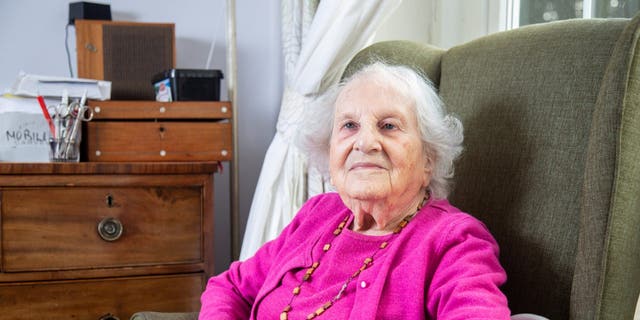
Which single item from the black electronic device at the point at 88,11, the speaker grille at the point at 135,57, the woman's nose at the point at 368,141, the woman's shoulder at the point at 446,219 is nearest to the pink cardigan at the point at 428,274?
the woman's shoulder at the point at 446,219

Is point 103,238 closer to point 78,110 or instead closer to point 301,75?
point 78,110

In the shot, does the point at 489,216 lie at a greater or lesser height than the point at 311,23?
lesser

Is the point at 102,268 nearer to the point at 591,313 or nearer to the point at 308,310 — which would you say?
the point at 308,310

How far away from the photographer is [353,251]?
3.62 feet

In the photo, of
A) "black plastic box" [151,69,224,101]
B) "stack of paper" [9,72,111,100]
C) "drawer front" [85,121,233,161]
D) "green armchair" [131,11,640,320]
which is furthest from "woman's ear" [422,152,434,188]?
"stack of paper" [9,72,111,100]

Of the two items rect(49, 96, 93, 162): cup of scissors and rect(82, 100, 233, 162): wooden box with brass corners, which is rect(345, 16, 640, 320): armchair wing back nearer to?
rect(82, 100, 233, 162): wooden box with brass corners

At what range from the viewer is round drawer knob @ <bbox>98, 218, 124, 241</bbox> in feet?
5.41

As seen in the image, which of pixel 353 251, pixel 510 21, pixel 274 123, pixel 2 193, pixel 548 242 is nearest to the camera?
pixel 548 242

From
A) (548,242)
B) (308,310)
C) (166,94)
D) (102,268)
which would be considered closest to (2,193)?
(102,268)

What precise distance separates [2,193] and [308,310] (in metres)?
0.94

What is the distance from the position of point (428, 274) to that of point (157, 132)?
1.10 m

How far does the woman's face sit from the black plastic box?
89cm

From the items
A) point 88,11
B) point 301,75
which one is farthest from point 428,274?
point 88,11

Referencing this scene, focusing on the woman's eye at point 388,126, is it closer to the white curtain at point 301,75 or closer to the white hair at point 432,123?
the white hair at point 432,123
